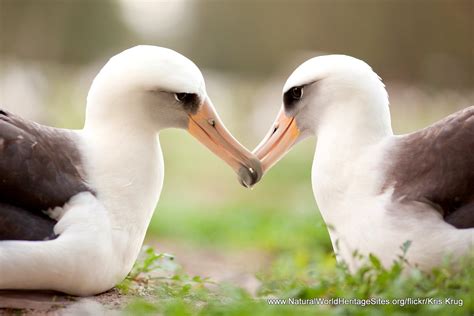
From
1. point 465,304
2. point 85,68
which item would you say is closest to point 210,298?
point 465,304

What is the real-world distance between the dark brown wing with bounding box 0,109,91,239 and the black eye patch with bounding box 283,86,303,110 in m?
1.34

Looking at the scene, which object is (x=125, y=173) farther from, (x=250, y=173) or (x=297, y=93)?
(x=297, y=93)

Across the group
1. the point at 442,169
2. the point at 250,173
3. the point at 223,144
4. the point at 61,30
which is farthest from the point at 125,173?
the point at 61,30

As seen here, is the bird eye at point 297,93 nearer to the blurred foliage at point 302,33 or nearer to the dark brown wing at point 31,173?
the dark brown wing at point 31,173

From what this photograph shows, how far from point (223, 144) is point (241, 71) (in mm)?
20119

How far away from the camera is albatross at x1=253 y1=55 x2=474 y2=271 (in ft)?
12.7

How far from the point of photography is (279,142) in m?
4.72

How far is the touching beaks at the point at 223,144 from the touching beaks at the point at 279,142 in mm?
143

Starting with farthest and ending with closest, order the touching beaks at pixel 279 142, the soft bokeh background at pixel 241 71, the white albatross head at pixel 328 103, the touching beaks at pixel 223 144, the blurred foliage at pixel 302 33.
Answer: the blurred foliage at pixel 302 33 < the soft bokeh background at pixel 241 71 < the touching beaks at pixel 279 142 < the touching beaks at pixel 223 144 < the white albatross head at pixel 328 103

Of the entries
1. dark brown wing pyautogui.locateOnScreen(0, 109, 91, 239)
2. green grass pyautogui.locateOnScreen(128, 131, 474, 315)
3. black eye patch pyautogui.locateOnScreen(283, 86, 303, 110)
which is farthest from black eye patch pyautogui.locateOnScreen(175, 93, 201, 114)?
green grass pyautogui.locateOnScreen(128, 131, 474, 315)

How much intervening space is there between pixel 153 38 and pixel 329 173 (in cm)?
1894

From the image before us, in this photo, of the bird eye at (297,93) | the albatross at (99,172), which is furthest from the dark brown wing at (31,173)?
the bird eye at (297,93)

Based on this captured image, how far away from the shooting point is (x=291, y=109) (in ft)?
15.2

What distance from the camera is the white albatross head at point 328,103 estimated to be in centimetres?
434
